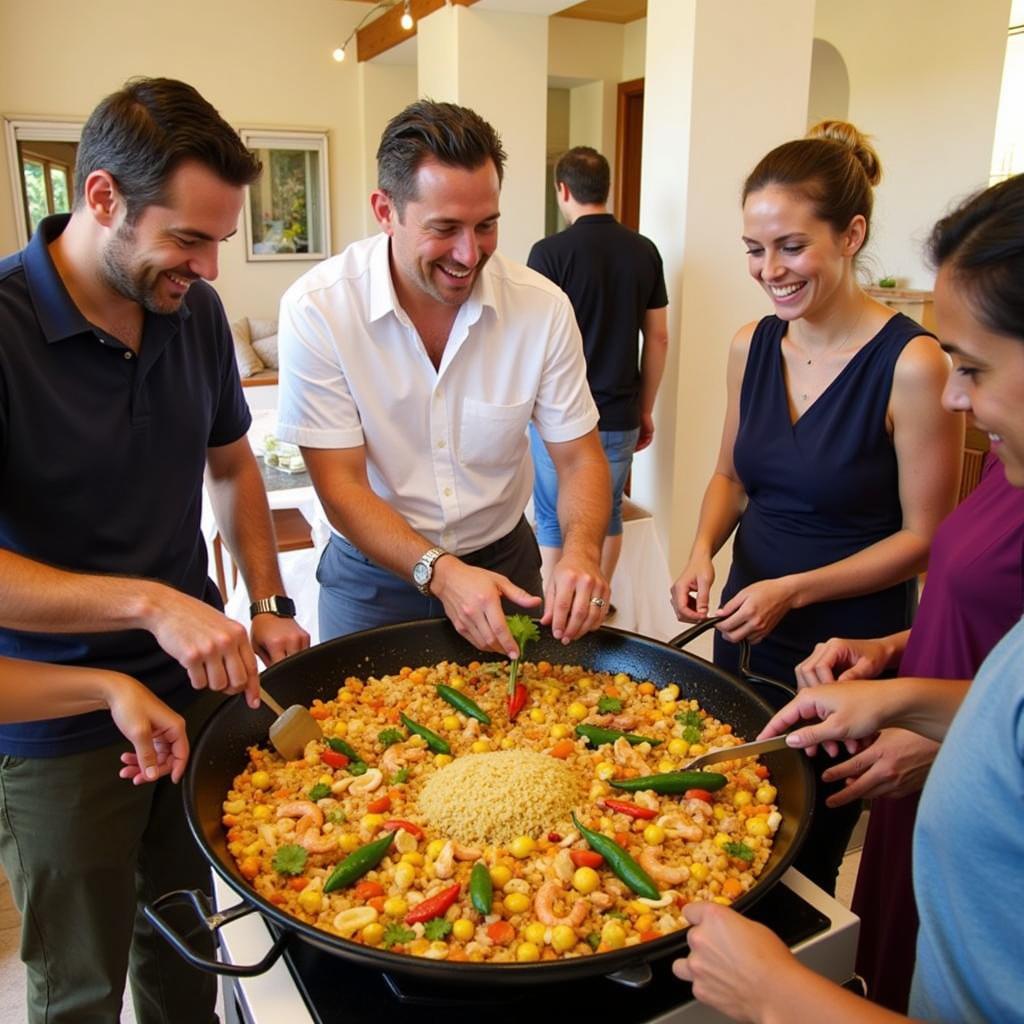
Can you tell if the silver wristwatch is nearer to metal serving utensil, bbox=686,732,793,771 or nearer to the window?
Answer: metal serving utensil, bbox=686,732,793,771

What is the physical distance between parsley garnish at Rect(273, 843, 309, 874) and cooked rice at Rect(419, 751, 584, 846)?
7.1 inches

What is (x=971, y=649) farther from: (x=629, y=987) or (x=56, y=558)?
(x=56, y=558)

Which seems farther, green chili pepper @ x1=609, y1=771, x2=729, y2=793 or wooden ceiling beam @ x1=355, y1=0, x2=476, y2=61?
A: wooden ceiling beam @ x1=355, y1=0, x2=476, y2=61

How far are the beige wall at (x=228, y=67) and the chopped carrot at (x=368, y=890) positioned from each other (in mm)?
7593

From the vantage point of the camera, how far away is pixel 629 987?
1.00m

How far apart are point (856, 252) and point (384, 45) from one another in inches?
265

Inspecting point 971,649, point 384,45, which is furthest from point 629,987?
point 384,45

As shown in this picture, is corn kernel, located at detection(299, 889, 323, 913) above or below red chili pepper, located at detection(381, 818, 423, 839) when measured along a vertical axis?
below

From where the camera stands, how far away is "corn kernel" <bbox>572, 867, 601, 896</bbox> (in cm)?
112

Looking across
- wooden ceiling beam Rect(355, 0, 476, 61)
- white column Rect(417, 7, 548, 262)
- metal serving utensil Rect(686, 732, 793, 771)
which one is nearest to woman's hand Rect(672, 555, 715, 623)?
metal serving utensil Rect(686, 732, 793, 771)

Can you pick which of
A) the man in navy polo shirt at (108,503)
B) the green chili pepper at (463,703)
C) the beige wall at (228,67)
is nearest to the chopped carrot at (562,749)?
the green chili pepper at (463,703)

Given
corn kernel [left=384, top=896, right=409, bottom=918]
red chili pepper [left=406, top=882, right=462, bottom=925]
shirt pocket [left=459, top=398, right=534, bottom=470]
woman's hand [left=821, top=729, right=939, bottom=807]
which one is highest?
shirt pocket [left=459, top=398, right=534, bottom=470]

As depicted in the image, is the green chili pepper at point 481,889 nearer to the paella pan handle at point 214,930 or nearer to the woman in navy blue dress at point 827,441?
the paella pan handle at point 214,930

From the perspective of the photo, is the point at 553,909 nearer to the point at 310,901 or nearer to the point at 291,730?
the point at 310,901
